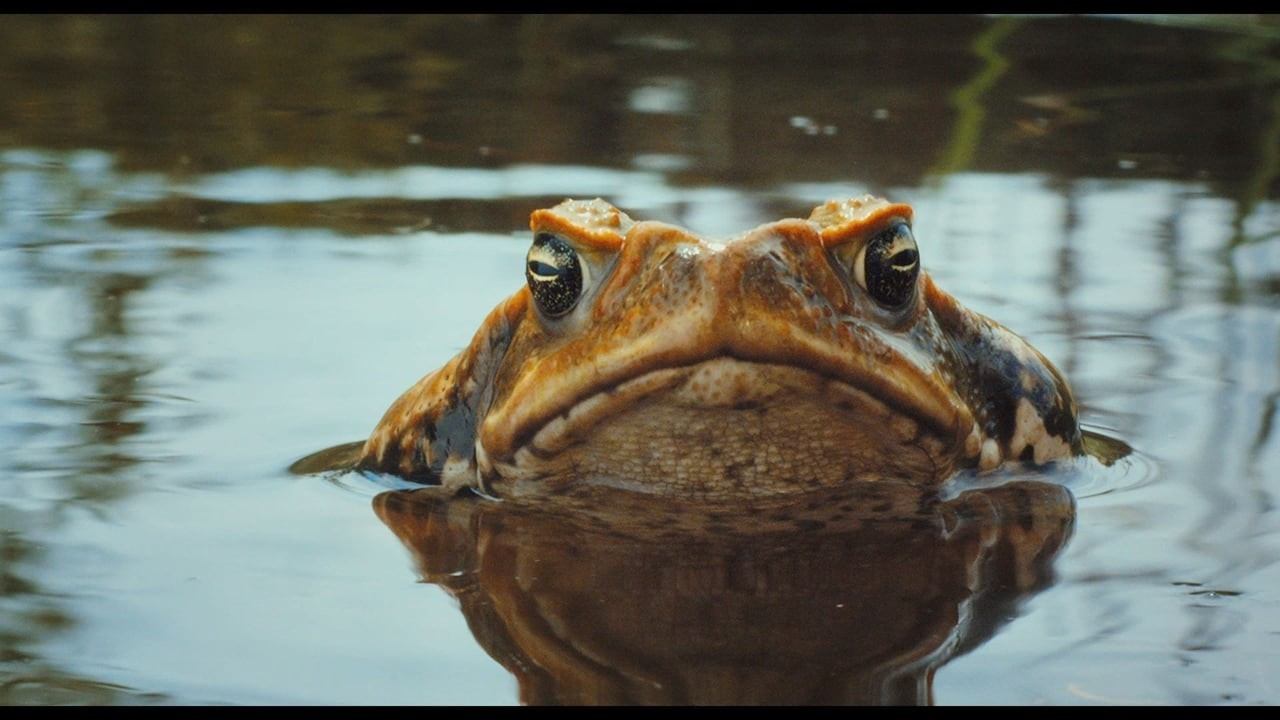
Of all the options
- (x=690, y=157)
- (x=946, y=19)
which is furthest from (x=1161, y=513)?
(x=946, y=19)

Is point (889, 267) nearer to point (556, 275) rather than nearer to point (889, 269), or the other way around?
point (889, 269)

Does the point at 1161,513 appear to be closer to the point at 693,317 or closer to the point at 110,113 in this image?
the point at 693,317

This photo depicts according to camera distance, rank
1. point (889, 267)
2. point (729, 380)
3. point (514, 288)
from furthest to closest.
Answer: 1. point (514, 288)
2. point (889, 267)
3. point (729, 380)

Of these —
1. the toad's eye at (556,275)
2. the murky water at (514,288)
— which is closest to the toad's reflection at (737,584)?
the murky water at (514,288)

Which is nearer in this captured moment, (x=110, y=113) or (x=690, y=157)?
(x=690, y=157)

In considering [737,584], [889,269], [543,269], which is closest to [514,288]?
[543,269]
